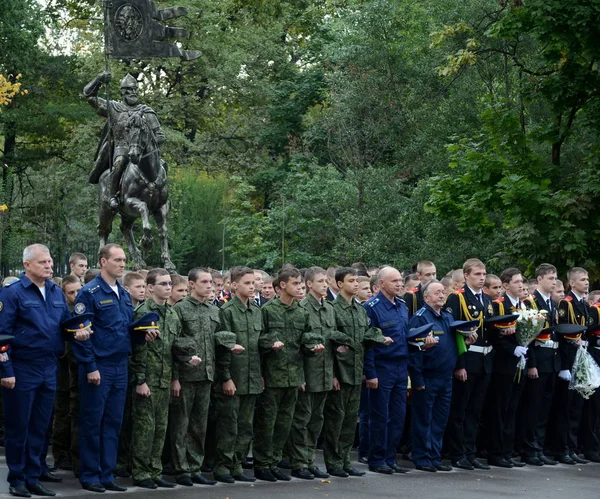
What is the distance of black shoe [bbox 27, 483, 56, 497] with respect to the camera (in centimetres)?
918

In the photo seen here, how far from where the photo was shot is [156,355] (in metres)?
9.88

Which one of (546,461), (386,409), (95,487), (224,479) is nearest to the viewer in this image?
(95,487)

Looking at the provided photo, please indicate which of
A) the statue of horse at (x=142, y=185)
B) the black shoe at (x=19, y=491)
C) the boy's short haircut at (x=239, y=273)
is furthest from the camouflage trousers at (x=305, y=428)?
the statue of horse at (x=142, y=185)

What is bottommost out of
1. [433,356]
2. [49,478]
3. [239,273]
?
[49,478]

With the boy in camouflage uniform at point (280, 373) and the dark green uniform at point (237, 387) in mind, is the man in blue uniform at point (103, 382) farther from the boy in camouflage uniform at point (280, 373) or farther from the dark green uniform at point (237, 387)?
the boy in camouflage uniform at point (280, 373)

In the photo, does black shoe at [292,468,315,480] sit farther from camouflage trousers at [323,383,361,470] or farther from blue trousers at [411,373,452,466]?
blue trousers at [411,373,452,466]

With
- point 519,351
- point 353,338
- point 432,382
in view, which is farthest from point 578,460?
point 353,338

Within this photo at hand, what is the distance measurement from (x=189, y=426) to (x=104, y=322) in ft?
4.68

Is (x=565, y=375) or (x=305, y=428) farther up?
(x=565, y=375)

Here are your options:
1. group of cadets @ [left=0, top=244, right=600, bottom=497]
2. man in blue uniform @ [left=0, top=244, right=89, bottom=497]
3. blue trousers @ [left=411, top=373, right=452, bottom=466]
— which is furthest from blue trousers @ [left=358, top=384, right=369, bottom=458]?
man in blue uniform @ [left=0, top=244, right=89, bottom=497]

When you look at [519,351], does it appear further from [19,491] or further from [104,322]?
[19,491]

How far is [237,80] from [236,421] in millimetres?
31881

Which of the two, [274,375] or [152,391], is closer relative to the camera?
[152,391]

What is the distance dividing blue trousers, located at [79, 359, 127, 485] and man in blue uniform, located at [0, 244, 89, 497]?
321 mm
